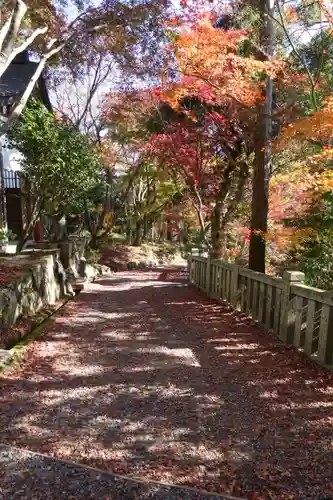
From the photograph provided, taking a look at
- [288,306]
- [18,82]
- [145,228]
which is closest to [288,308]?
[288,306]

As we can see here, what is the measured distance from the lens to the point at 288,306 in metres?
5.00

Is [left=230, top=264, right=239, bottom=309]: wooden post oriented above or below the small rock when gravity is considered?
above

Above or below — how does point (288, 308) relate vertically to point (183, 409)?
above

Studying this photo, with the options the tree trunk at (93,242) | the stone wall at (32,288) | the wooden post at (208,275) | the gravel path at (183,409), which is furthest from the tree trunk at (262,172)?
the tree trunk at (93,242)

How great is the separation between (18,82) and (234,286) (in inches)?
382

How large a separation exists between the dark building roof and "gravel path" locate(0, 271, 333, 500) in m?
8.50

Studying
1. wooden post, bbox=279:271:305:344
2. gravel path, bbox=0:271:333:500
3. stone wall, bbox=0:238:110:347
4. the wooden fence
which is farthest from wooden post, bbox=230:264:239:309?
stone wall, bbox=0:238:110:347

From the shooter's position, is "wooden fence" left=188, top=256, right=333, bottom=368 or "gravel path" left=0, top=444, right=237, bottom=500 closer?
"gravel path" left=0, top=444, right=237, bottom=500

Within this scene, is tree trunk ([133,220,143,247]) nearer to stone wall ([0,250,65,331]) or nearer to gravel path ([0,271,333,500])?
stone wall ([0,250,65,331])

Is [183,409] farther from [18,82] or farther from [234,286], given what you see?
[18,82]

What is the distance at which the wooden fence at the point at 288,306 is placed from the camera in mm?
4160

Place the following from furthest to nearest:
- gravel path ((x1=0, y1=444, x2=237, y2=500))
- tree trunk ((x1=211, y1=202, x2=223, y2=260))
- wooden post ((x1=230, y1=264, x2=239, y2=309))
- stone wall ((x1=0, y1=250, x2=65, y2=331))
A: tree trunk ((x1=211, y1=202, x2=223, y2=260)) → wooden post ((x1=230, y1=264, x2=239, y2=309)) → stone wall ((x1=0, y1=250, x2=65, y2=331)) → gravel path ((x1=0, y1=444, x2=237, y2=500))

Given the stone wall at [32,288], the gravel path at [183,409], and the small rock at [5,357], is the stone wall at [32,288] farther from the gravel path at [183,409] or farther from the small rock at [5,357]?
the small rock at [5,357]

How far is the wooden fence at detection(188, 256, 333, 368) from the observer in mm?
4160
